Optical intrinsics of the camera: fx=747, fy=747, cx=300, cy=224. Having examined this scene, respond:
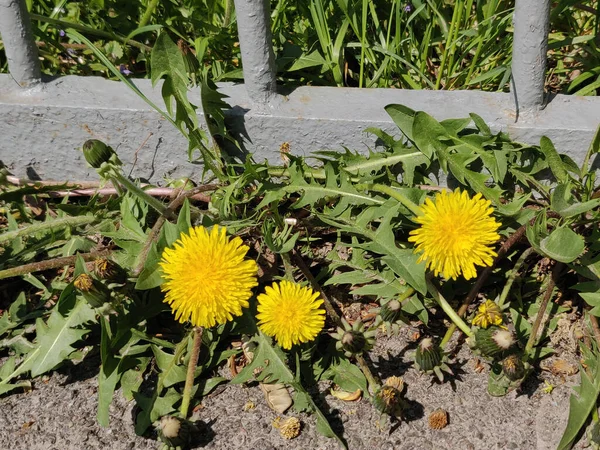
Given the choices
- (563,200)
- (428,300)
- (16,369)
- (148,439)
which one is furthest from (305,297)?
(16,369)

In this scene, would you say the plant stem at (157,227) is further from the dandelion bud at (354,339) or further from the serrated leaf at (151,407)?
the dandelion bud at (354,339)

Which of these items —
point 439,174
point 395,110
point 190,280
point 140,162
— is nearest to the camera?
point 190,280

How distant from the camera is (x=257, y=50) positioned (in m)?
2.34

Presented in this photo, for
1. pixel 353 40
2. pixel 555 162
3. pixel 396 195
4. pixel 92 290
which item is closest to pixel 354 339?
pixel 396 195

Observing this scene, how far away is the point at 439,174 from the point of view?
2490 mm

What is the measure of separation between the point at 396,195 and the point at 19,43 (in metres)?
1.32

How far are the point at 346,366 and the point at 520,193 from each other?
83 cm

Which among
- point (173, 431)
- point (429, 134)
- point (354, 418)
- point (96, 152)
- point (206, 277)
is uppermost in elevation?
point (96, 152)

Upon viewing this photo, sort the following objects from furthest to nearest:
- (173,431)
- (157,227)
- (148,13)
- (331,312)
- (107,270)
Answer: (148,13), (157,227), (331,312), (107,270), (173,431)

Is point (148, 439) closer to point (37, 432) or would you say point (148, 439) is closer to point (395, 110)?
point (37, 432)

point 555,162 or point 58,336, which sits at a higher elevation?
point 555,162

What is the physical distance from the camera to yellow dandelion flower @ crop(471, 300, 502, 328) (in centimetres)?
202

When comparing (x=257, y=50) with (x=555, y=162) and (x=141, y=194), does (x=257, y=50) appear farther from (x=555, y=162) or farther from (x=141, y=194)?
(x=555, y=162)

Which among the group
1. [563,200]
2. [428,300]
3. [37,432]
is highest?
[563,200]
